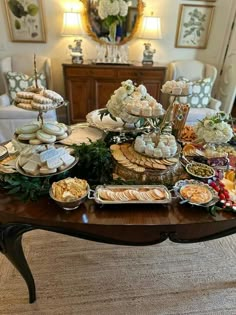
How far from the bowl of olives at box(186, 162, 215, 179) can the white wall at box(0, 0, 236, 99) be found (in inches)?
107

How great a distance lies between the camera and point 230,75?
3.35 metres

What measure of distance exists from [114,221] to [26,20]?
3.35 metres

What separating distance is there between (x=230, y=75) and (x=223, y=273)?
2897mm

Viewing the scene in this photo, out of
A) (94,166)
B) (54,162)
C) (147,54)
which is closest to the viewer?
(54,162)

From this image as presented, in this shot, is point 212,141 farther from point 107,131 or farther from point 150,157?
point 107,131

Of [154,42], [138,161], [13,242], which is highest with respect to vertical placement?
[154,42]

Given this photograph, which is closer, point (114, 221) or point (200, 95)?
point (114, 221)

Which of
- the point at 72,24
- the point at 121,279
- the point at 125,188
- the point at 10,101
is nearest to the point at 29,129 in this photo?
the point at 125,188

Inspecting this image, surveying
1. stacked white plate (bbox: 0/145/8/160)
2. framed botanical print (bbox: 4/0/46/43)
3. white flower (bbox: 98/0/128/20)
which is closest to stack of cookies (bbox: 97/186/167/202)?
stacked white plate (bbox: 0/145/8/160)

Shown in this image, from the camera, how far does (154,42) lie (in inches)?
135

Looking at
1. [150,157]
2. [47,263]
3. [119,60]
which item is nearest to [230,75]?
[119,60]

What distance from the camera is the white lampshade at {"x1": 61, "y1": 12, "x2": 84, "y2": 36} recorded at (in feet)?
9.57

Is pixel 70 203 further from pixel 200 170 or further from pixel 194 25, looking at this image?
pixel 194 25

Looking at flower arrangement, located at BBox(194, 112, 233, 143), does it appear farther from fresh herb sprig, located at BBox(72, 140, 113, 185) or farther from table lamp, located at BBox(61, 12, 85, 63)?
table lamp, located at BBox(61, 12, 85, 63)
